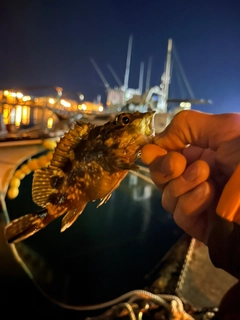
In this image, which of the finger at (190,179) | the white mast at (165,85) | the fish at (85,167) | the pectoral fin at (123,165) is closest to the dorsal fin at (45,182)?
the fish at (85,167)

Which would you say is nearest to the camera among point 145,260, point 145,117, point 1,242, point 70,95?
point 145,117

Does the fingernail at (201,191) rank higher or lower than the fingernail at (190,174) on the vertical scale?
lower

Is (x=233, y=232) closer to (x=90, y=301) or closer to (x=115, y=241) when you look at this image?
(x=90, y=301)

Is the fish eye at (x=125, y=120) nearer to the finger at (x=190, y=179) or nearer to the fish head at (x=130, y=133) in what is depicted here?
the fish head at (x=130, y=133)

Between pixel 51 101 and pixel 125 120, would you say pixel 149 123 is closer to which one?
pixel 125 120

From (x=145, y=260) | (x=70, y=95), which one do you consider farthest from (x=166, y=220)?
(x=70, y=95)

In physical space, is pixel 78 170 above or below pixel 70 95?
below
